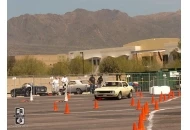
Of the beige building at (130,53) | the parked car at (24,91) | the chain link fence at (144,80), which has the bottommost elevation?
the parked car at (24,91)

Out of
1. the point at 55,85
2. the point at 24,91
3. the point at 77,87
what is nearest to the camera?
the point at 55,85

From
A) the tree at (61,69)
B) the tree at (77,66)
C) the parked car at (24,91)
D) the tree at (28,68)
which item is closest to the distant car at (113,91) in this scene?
the parked car at (24,91)

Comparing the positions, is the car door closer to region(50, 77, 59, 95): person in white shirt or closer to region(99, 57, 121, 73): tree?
region(50, 77, 59, 95): person in white shirt

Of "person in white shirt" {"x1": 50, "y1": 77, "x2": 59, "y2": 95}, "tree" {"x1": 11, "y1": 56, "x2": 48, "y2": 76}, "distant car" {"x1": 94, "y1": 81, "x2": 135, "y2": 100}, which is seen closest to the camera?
"distant car" {"x1": 94, "y1": 81, "x2": 135, "y2": 100}

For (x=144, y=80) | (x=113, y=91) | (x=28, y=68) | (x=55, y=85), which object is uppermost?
(x=28, y=68)

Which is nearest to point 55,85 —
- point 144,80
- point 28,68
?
point 144,80

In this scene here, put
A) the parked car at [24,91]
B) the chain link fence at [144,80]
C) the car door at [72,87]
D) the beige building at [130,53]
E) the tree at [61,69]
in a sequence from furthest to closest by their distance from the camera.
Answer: the beige building at [130,53], the tree at [61,69], the chain link fence at [144,80], the car door at [72,87], the parked car at [24,91]

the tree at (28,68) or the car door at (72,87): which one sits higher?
the tree at (28,68)

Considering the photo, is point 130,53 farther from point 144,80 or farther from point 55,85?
point 55,85

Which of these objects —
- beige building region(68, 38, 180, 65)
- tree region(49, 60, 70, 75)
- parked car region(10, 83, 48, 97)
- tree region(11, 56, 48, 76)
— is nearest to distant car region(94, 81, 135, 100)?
parked car region(10, 83, 48, 97)

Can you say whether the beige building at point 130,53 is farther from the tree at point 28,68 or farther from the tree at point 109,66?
the tree at point 28,68

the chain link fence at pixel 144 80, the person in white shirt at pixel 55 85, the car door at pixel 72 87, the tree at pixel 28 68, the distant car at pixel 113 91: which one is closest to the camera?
the distant car at pixel 113 91
